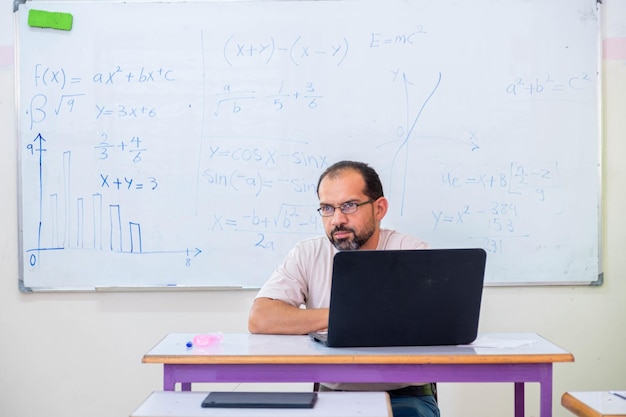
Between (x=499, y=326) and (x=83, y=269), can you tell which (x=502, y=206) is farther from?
(x=83, y=269)

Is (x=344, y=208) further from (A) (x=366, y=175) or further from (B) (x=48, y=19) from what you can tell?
(B) (x=48, y=19)

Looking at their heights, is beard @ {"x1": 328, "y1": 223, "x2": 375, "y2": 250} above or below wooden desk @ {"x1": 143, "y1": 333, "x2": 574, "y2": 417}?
above

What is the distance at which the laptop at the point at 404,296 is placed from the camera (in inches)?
79.7

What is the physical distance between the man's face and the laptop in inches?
21.6

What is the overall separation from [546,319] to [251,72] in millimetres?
1636

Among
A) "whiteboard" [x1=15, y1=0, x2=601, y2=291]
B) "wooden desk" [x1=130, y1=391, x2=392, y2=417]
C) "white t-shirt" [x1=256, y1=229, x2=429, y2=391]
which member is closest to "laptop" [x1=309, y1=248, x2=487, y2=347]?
"wooden desk" [x1=130, y1=391, x2=392, y2=417]

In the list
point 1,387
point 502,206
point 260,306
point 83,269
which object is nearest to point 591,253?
point 502,206

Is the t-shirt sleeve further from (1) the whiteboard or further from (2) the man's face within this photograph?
(1) the whiteboard

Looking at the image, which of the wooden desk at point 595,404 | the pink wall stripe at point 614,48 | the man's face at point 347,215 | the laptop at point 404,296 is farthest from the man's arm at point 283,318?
the pink wall stripe at point 614,48

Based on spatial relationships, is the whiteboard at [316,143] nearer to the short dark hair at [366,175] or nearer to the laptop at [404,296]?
the short dark hair at [366,175]

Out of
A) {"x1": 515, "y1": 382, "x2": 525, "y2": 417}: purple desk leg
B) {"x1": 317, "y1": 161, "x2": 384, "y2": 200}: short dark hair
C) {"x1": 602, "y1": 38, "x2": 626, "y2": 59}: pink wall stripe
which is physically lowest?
{"x1": 515, "y1": 382, "x2": 525, "y2": 417}: purple desk leg

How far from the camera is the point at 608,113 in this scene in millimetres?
3379

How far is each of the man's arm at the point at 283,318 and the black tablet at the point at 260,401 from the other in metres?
0.67

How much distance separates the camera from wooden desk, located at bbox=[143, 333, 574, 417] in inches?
80.4
